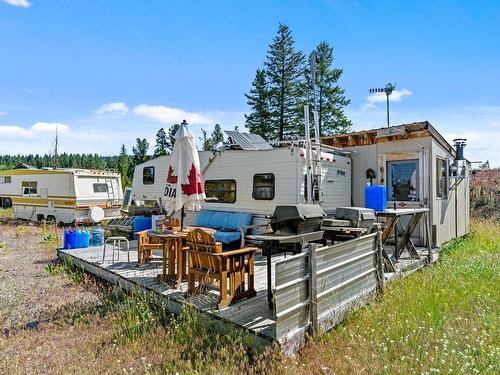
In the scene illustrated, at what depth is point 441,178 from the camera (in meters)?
8.62

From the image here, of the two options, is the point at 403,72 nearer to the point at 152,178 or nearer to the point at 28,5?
the point at 152,178

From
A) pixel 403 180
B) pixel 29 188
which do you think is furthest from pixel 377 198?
pixel 29 188

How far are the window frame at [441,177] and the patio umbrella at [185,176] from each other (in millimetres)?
6089

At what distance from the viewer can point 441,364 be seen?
2.82 metres

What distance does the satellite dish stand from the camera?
46.8 ft

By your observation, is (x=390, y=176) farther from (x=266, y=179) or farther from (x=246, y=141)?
(x=246, y=141)

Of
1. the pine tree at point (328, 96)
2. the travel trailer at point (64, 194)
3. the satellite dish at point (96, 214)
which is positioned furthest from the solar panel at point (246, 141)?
the pine tree at point (328, 96)

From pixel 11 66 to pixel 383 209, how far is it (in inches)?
428

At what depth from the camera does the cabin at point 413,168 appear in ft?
25.9

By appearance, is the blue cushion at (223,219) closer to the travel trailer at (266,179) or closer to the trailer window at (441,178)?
the travel trailer at (266,179)

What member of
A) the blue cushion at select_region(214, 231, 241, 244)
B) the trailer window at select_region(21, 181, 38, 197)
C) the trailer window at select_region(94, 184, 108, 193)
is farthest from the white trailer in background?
the trailer window at select_region(21, 181, 38, 197)

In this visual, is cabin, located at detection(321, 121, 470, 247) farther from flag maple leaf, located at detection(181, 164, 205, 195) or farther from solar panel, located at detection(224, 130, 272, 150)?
flag maple leaf, located at detection(181, 164, 205, 195)

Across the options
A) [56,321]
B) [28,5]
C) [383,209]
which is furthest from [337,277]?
[28,5]

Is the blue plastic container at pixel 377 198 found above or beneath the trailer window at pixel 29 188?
beneath
